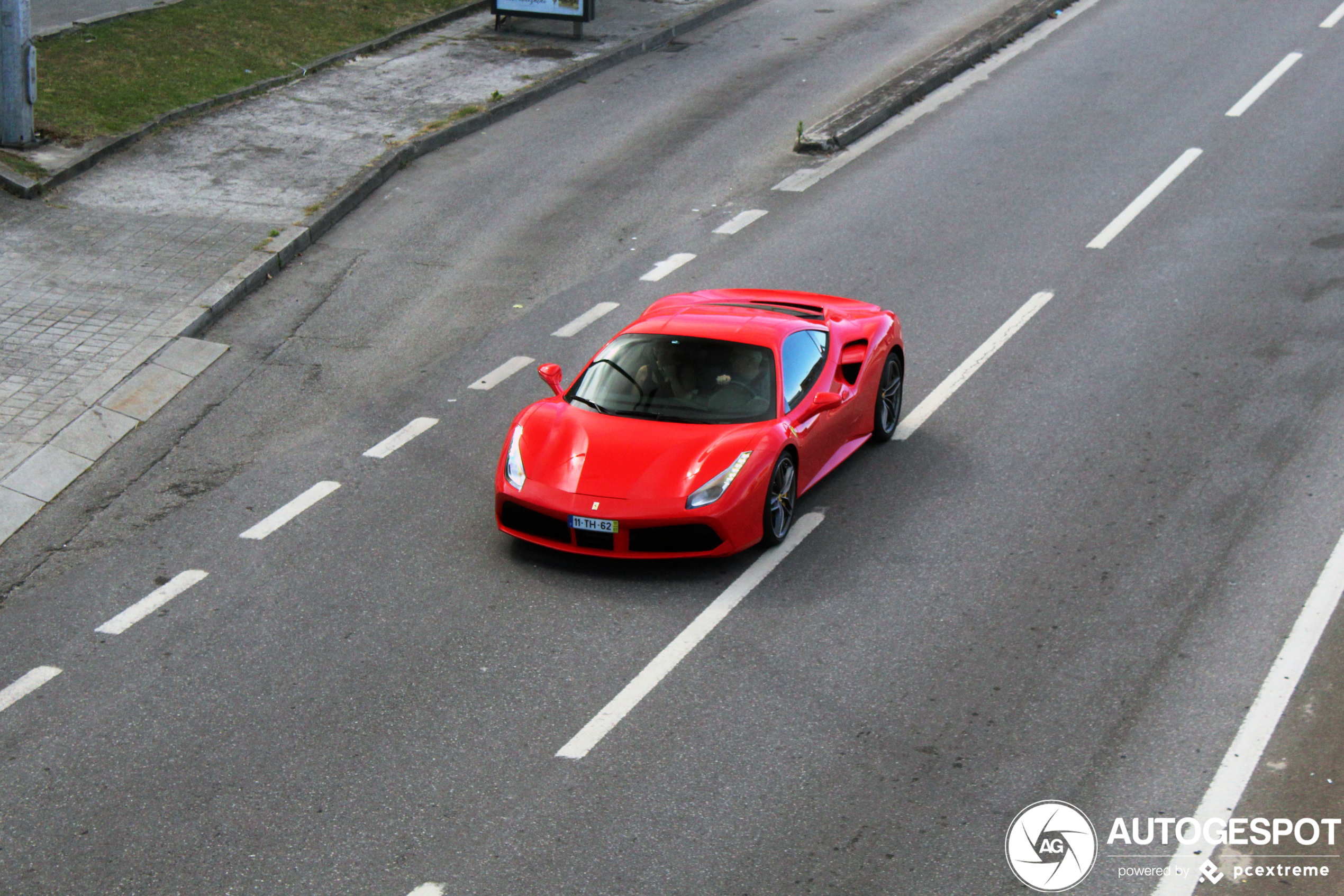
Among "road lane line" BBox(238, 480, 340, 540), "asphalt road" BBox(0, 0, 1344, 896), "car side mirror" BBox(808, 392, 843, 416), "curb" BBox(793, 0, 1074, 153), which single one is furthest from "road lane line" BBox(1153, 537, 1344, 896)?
"curb" BBox(793, 0, 1074, 153)

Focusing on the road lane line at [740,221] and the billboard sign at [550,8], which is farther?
the billboard sign at [550,8]

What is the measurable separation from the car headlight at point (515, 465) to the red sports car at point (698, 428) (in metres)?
0.01

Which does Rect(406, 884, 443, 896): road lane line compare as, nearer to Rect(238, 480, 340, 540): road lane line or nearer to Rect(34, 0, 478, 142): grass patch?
Rect(238, 480, 340, 540): road lane line

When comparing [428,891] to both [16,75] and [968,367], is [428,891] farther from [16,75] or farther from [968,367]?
[16,75]

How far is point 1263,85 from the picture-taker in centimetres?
2033

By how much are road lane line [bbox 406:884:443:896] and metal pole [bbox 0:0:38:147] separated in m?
12.9

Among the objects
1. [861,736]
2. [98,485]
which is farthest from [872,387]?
[98,485]

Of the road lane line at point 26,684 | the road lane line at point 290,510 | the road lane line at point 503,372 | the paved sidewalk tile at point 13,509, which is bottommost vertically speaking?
the paved sidewalk tile at point 13,509

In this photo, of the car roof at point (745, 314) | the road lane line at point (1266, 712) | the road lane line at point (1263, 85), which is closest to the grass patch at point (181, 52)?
the car roof at point (745, 314)

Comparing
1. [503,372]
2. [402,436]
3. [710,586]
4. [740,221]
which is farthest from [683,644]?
[740,221]

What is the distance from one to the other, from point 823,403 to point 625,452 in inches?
56.6

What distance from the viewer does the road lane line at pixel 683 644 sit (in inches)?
301

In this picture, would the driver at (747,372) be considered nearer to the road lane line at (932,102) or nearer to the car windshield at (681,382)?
the car windshield at (681,382)

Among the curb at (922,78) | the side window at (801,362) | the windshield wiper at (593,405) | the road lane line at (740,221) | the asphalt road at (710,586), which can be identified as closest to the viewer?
the asphalt road at (710,586)
